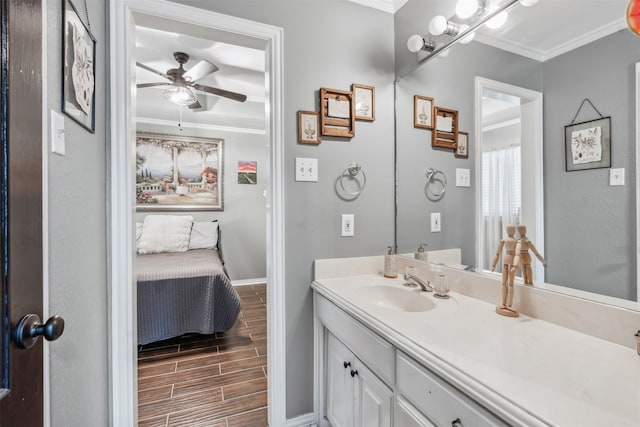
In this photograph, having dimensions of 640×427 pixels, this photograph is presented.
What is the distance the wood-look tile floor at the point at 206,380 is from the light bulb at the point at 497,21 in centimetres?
227

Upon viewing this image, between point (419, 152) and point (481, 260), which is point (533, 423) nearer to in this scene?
point (481, 260)

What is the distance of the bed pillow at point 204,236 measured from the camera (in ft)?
13.0

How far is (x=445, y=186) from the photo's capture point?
155cm

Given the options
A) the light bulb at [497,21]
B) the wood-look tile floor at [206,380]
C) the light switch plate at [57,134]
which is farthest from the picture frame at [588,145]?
the wood-look tile floor at [206,380]

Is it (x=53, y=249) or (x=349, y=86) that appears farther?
(x=349, y=86)

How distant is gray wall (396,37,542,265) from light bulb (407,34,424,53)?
110 mm

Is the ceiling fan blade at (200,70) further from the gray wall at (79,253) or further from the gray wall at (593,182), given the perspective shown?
the gray wall at (593,182)

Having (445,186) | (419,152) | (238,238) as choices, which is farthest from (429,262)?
(238,238)

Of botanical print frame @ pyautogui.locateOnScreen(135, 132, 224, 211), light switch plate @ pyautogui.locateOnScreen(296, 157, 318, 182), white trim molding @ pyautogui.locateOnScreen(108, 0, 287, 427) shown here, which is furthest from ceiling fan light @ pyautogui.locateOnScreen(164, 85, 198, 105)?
light switch plate @ pyautogui.locateOnScreen(296, 157, 318, 182)

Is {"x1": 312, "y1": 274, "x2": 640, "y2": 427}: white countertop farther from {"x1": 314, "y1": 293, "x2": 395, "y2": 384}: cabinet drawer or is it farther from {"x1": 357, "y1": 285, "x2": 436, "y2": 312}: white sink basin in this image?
{"x1": 357, "y1": 285, "x2": 436, "y2": 312}: white sink basin

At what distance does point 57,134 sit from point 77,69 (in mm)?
281

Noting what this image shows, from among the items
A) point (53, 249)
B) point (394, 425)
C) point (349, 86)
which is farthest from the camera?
point (349, 86)

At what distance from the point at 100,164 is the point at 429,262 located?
1590mm

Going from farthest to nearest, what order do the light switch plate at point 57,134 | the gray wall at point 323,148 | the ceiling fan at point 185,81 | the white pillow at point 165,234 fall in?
the white pillow at point 165,234 → the ceiling fan at point 185,81 → the gray wall at point 323,148 → the light switch plate at point 57,134
